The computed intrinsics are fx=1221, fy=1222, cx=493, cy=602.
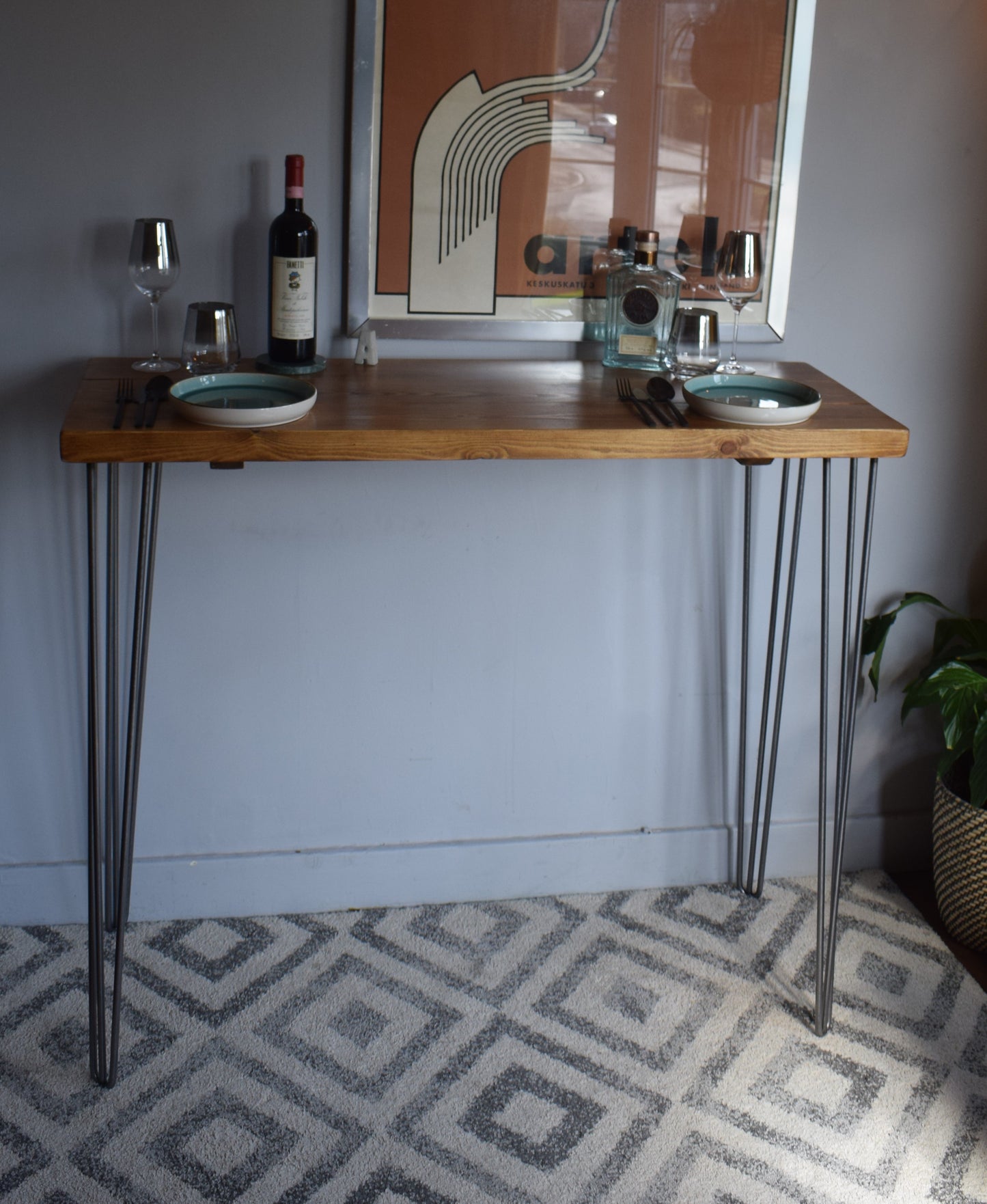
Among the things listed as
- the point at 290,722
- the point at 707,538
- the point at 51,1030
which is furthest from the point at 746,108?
the point at 51,1030

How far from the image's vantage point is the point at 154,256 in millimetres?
1741

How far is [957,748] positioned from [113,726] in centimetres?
147

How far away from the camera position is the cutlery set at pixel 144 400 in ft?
5.18

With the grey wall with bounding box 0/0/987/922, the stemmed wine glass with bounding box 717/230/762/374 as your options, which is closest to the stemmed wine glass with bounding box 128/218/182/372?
the grey wall with bounding box 0/0/987/922

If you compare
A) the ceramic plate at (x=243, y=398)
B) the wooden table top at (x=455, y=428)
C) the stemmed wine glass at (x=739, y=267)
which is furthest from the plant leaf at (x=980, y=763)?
the ceramic plate at (x=243, y=398)

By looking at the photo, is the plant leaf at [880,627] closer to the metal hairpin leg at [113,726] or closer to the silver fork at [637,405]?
the silver fork at [637,405]

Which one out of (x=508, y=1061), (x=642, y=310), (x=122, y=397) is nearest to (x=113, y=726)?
(x=122, y=397)

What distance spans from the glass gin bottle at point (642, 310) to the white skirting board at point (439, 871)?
935 mm

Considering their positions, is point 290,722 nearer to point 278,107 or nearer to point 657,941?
point 657,941

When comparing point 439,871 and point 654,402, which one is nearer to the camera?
point 654,402

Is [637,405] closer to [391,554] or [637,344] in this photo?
[637,344]

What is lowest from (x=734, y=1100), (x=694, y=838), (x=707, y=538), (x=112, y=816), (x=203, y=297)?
(x=734, y=1100)

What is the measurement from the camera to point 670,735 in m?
2.35

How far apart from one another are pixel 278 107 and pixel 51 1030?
4.91 feet
